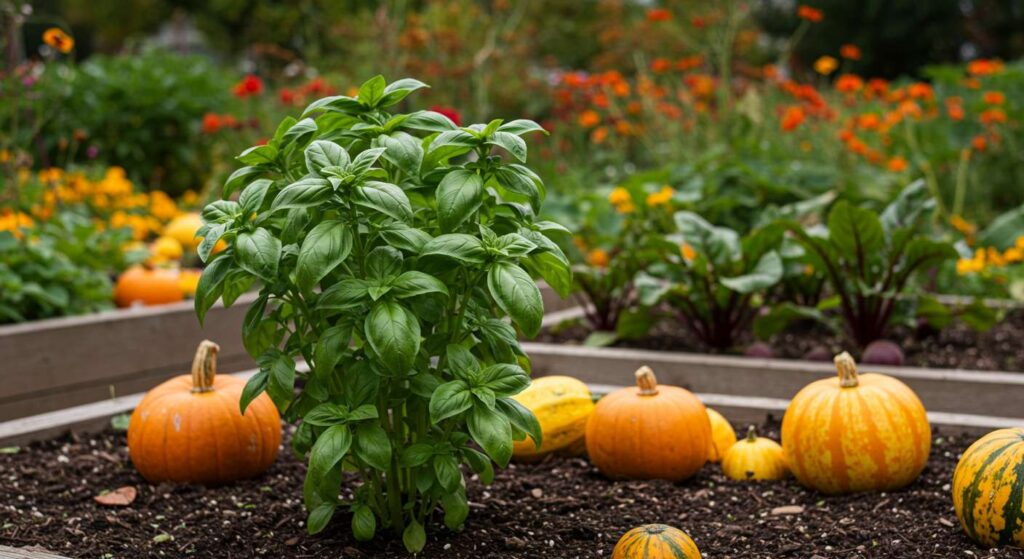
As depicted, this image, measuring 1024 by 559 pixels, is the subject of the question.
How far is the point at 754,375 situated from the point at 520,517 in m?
1.43

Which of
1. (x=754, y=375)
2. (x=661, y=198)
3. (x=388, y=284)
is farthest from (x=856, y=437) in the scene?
(x=661, y=198)

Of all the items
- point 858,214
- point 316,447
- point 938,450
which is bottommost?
point 938,450

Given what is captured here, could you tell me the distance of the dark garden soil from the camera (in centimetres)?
407

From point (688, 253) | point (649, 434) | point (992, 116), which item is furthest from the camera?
point (992, 116)

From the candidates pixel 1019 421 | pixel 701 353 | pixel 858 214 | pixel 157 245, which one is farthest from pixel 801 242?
pixel 157 245

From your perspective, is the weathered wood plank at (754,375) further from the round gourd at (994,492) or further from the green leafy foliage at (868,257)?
the round gourd at (994,492)

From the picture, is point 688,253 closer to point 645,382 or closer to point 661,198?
point 661,198

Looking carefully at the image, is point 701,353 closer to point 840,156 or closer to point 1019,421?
point 1019,421

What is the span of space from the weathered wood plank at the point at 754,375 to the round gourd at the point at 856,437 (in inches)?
30.8

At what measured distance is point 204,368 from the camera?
3139mm

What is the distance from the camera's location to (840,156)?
7.55 m

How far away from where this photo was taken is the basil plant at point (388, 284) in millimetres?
2156

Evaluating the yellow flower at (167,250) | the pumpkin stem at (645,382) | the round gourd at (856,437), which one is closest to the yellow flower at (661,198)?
the pumpkin stem at (645,382)

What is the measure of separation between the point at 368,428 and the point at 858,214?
6.90ft
